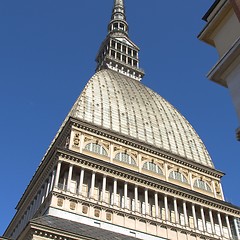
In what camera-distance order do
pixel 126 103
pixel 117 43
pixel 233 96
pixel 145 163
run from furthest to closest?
pixel 117 43, pixel 126 103, pixel 145 163, pixel 233 96

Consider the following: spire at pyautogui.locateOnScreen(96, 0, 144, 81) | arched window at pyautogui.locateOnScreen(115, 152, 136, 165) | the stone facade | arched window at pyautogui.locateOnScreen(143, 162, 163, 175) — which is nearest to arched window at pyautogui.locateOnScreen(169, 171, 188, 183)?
the stone facade

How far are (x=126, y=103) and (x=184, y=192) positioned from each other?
61.9ft

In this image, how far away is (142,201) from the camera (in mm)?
42438

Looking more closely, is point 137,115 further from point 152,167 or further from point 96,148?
point 96,148

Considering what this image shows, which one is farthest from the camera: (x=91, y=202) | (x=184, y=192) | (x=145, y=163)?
→ (x=145, y=163)

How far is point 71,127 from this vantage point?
45.3m

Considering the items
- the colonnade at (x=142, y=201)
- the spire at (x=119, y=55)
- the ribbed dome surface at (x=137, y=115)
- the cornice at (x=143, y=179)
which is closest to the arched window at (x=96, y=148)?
the cornice at (x=143, y=179)

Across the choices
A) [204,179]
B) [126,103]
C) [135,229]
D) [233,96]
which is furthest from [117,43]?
[233,96]

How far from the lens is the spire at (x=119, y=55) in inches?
2953

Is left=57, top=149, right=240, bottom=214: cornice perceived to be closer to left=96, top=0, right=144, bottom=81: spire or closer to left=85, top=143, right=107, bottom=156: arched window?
left=85, top=143, right=107, bottom=156: arched window

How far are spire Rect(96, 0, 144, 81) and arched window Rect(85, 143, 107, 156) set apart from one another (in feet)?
103

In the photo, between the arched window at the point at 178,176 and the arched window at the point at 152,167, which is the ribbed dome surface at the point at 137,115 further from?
the arched window at the point at 152,167

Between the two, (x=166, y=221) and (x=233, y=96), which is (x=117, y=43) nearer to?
(x=166, y=221)

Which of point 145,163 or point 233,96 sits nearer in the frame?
point 233,96
